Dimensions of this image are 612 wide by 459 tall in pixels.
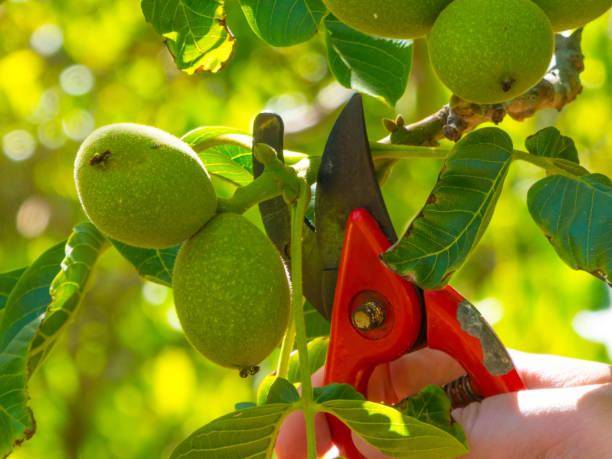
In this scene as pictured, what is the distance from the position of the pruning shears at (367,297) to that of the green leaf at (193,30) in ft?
0.58

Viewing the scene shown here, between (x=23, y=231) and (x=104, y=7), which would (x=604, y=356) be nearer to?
(x=23, y=231)

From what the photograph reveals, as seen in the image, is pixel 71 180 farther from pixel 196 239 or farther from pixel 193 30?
pixel 196 239

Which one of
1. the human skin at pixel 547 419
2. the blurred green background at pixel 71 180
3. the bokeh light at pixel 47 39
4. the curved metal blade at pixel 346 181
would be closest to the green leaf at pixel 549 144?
the curved metal blade at pixel 346 181

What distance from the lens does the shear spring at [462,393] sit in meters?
1.26

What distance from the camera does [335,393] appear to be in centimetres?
108

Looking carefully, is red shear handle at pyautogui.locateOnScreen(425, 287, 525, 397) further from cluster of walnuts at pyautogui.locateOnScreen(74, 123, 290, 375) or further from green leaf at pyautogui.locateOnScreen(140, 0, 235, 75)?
green leaf at pyautogui.locateOnScreen(140, 0, 235, 75)

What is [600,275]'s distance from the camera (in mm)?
1004

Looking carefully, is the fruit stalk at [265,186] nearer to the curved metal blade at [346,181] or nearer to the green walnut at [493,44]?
the curved metal blade at [346,181]

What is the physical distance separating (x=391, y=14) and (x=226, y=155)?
2.06 feet

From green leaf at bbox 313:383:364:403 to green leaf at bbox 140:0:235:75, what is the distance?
62 centimetres

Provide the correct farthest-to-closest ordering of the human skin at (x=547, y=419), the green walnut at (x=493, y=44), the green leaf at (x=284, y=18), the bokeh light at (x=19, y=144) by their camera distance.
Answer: the bokeh light at (x=19, y=144), the green leaf at (x=284, y=18), the human skin at (x=547, y=419), the green walnut at (x=493, y=44)

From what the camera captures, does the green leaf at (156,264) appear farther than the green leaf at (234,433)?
Yes

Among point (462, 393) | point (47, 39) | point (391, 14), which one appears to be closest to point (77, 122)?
point (47, 39)

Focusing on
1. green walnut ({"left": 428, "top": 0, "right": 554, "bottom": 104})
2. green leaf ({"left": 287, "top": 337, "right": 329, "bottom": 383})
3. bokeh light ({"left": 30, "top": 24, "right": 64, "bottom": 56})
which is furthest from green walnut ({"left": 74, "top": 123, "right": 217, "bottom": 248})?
bokeh light ({"left": 30, "top": 24, "right": 64, "bottom": 56})
